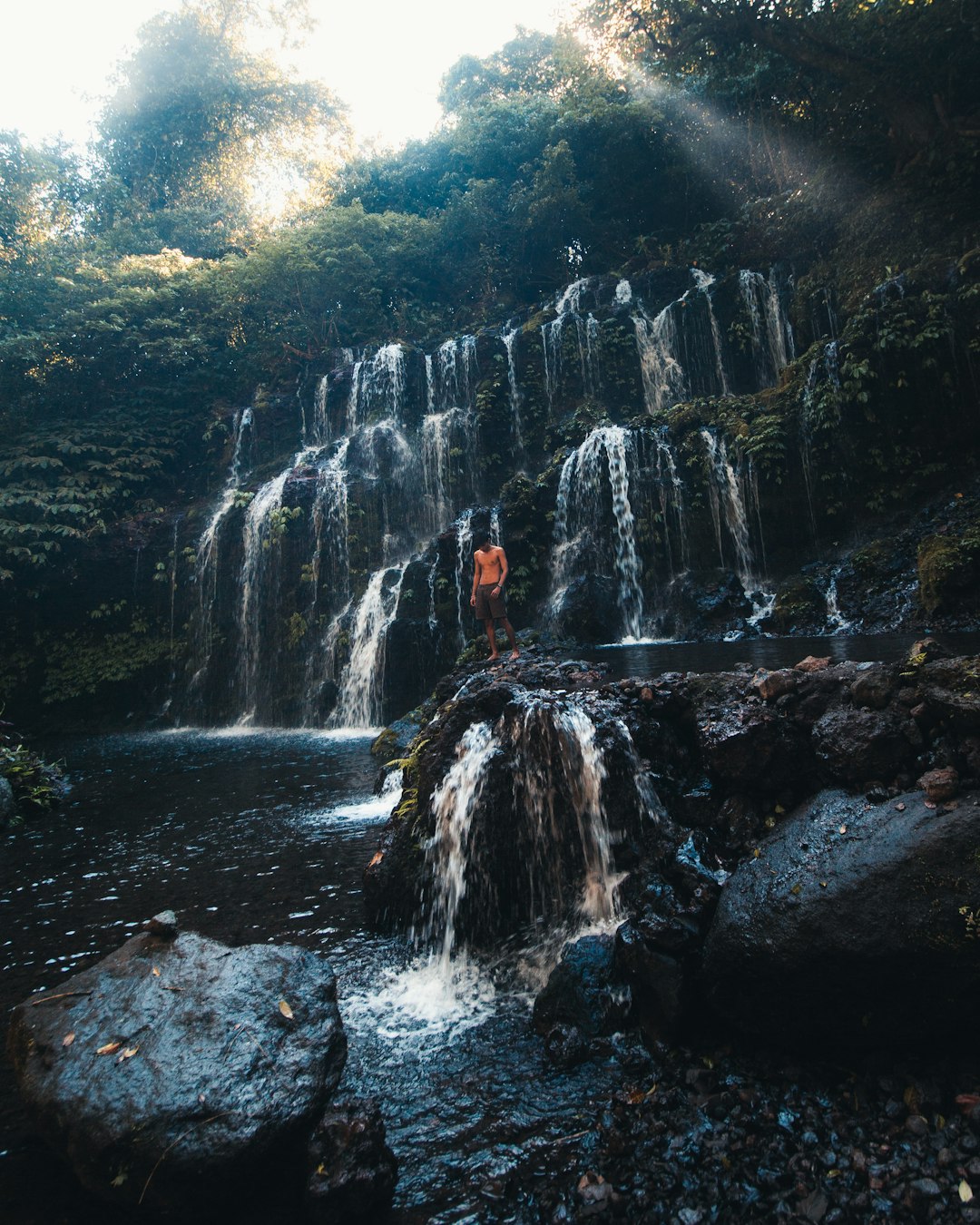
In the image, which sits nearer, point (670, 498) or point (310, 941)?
point (310, 941)

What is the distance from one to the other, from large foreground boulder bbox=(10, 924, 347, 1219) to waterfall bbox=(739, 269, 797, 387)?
1995 centimetres

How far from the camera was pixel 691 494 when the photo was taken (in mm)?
15141

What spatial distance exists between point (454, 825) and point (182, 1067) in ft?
7.88

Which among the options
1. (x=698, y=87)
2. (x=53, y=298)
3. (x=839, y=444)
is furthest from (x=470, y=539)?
(x=698, y=87)

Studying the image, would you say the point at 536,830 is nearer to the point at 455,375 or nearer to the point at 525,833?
the point at 525,833

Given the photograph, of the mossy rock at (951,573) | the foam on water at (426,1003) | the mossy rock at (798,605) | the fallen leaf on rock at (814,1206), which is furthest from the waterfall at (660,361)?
the fallen leaf on rock at (814,1206)

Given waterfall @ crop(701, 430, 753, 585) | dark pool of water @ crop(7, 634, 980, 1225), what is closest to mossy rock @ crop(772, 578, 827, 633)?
waterfall @ crop(701, 430, 753, 585)

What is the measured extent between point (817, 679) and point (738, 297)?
18.6m

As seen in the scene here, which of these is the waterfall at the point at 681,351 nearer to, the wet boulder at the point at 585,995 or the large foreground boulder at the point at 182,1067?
the wet boulder at the point at 585,995

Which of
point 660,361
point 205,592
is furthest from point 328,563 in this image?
point 660,361

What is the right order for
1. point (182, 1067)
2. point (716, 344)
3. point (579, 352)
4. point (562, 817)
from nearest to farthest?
point (182, 1067) < point (562, 817) < point (716, 344) < point (579, 352)

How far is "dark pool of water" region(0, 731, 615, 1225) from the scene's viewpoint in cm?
270

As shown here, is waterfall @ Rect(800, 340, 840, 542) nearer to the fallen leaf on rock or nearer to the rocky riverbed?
the rocky riverbed

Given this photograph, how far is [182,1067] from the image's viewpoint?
8.95ft
